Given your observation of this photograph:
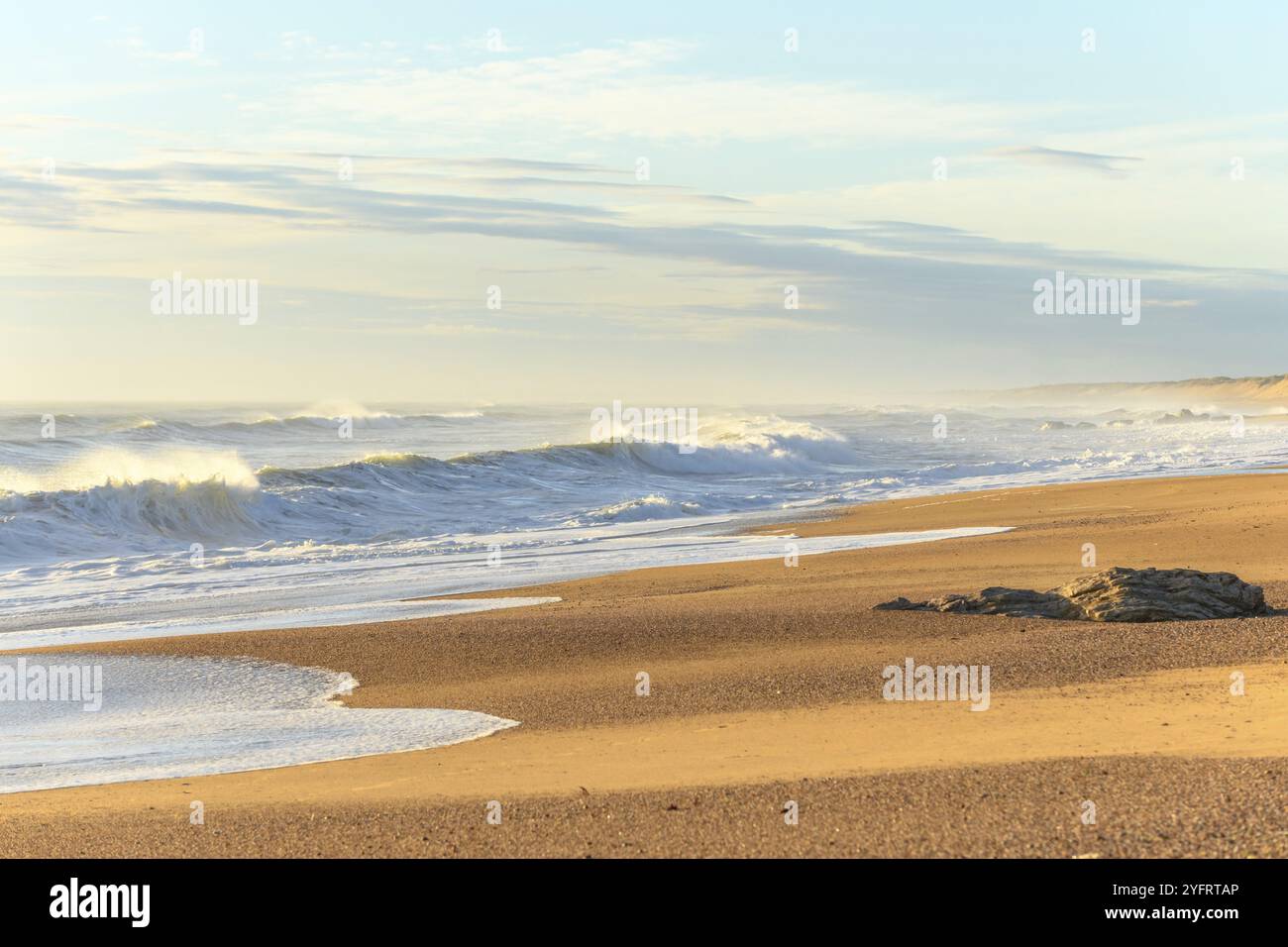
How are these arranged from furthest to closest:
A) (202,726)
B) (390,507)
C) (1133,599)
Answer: (390,507) → (1133,599) → (202,726)

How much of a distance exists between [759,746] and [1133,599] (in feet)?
18.5

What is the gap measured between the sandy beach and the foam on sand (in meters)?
0.37

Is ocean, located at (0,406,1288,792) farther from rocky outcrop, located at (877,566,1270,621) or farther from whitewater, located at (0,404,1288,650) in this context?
rocky outcrop, located at (877,566,1270,621)

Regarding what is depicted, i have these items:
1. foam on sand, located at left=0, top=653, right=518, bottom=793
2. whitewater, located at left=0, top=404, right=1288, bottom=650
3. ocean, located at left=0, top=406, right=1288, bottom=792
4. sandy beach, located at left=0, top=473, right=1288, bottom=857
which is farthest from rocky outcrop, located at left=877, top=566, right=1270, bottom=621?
whitewater, located at left=0, top=404, right=1288, bottom=650

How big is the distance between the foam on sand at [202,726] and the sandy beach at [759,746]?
1.20 feet

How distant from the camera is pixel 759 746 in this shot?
27.6ft

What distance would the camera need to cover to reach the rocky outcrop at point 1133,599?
12266 mm

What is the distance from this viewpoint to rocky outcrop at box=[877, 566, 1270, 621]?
12.3 meters

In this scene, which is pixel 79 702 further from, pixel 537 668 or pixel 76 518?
pixel 76 518

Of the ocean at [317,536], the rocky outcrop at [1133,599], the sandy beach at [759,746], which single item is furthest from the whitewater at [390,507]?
the rocky outcrop at [1133,599]

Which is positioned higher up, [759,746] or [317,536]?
[759,746]

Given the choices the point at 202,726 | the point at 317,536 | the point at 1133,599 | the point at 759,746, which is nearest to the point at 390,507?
the point at 317,536

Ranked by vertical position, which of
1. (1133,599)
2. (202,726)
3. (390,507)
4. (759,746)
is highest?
(1133,599)

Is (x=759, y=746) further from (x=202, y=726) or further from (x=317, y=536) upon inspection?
(x=317, y=536)
